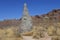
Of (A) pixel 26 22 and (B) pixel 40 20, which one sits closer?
(A) pixel 26 22

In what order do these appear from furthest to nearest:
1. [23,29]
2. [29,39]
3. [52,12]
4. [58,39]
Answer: [52,12] < [23,29] < [29,39] < [58,39]

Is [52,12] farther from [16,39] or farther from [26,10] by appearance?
[16,39]

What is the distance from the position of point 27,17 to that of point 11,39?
10624 millimetres

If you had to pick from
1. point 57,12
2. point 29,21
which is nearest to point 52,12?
point 57,12

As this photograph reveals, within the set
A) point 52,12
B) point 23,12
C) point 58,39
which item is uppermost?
point 52,12

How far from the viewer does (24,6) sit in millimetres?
23734

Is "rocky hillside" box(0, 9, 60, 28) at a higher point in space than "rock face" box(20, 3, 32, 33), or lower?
higher

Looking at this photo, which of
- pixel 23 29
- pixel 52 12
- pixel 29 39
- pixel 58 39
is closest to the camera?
pixel 58 39

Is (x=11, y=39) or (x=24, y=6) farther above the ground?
(x=24, y=6)

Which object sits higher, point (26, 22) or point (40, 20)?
point (40, 20)

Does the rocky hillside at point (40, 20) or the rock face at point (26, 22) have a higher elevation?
the rocky hillside at point (40, 20)

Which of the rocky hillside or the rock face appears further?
the rocky hillside

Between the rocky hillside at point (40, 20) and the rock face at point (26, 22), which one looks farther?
the rocky hillside at point (40, 20)

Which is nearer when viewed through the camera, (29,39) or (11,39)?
(11,39)
